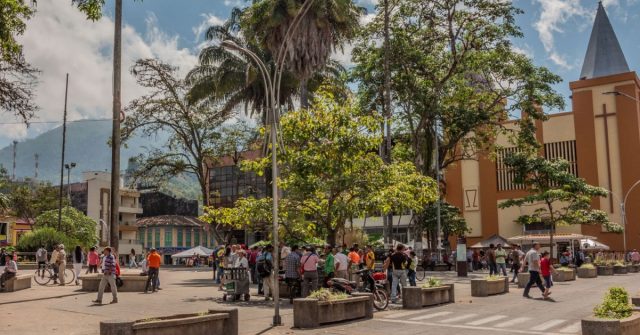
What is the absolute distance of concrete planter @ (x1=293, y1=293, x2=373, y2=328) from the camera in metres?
13.4

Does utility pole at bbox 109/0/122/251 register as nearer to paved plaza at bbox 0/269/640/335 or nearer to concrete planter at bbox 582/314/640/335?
paved plaza at bbox 0/269/640/335

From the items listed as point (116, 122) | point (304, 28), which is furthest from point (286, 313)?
point (304, 28)

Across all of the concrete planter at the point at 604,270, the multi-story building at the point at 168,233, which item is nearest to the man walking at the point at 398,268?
the concrete planter at the point at 604,270

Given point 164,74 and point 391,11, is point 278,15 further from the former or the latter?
point 164,74

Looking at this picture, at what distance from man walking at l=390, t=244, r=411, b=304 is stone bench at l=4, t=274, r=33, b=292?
41.2 feet

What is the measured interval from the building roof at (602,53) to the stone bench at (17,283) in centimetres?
5363

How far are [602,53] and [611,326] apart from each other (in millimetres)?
57426

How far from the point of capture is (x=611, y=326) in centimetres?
978

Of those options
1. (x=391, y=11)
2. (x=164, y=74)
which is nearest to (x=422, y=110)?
(x=391, y=11)

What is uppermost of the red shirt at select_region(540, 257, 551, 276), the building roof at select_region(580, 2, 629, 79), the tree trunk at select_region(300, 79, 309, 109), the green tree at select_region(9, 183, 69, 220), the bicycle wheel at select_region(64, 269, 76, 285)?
the building roof at select_region(580, 2, 629, 79)

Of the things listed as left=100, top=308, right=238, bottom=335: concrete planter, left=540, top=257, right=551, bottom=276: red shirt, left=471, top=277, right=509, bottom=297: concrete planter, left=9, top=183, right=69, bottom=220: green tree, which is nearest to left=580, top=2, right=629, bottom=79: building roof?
left=471, top=277, right=509, bottom=297: concrete planter

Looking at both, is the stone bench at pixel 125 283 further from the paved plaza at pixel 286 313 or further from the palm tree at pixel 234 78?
the palm tree at pixel 234 78

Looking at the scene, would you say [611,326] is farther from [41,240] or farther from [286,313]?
[41,240]

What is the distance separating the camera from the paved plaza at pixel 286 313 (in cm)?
1294
